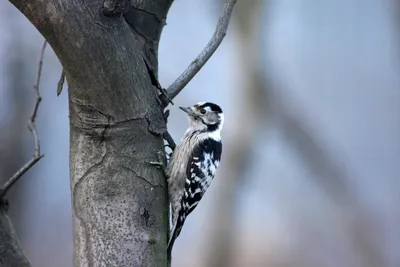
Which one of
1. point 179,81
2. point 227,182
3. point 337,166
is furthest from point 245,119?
point 179,81

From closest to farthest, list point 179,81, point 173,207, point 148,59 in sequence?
1. point 148,59
2. point 179,81
3. point 173,207

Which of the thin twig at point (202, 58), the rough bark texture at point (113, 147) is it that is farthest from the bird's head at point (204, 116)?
the rough bark texture at point (113, 147)

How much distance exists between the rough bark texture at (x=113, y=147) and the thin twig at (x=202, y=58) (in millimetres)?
239

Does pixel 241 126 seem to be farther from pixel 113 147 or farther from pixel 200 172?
pixel 113 147

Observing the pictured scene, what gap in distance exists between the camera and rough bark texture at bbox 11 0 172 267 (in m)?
1.24

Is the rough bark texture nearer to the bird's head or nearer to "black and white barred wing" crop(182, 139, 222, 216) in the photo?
"black and white barred wing" crop(182, 139, 222, 216)

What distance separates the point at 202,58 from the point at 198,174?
0.86 metres

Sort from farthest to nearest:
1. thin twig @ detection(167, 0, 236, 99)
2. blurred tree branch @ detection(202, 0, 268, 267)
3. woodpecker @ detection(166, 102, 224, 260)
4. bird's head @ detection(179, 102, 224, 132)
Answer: blurred tree branch @ detection(202, 0, 268, 267) < bird's head @ detection(179, 102, 224, 132) < woodpecker @ detection(166, 102, 224, 260) < thin twig @ detection(167, 0, 236, 99)

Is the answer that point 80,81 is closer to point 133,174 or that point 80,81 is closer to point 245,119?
point 133,174

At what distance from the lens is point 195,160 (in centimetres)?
251

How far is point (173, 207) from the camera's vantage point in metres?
2.32

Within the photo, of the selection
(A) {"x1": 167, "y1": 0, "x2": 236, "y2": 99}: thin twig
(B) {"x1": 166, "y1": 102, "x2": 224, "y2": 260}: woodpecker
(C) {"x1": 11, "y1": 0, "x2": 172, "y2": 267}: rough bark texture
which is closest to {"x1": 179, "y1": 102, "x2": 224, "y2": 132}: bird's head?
(B) {"x1": 166, "y1": 102, "x2": 224, "y2": 260}: woodpecker

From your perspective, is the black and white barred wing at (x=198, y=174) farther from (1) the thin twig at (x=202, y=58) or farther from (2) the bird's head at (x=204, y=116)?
(1) the thin twig at (x=202, y=58)

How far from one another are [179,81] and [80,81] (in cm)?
48
